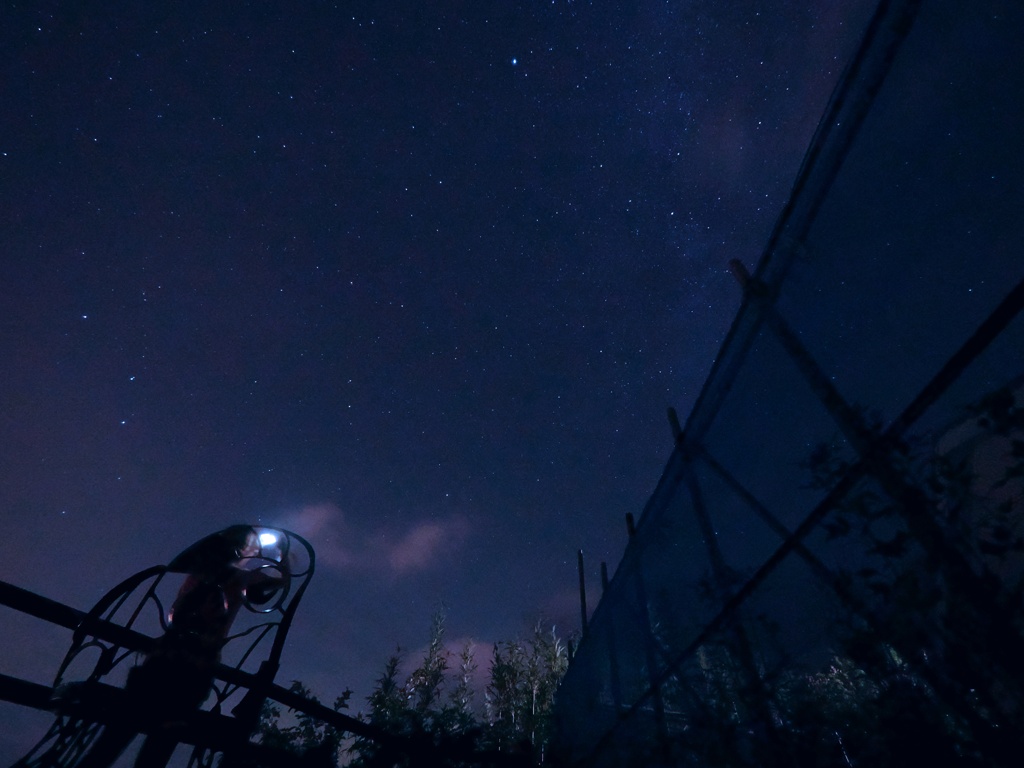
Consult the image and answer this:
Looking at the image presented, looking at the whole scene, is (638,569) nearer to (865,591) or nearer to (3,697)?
(865,591)

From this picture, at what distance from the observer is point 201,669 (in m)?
2.89

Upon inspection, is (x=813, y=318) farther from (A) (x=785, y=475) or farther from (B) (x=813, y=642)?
(B) (x=813, y=642)

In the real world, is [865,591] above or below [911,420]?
below

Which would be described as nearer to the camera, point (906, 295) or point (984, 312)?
point (984, 312)

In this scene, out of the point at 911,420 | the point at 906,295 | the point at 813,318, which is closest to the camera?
the point at 911,420

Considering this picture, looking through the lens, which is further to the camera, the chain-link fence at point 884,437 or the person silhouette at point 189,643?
the person silhouette at point 189,643

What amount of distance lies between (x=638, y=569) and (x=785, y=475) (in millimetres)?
2849

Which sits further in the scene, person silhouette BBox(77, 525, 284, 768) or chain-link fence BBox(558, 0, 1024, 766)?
person silhouette BBox(77, 525, 284, 768)

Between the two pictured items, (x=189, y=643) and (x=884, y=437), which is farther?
(x=189, y=643)

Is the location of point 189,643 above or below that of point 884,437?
below

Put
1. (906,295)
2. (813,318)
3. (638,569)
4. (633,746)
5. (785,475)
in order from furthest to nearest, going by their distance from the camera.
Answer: (638,569) < (633,746) < (785,475) < (813,318) < (906,295)

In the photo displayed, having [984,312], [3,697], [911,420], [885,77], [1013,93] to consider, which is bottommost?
[3,697]

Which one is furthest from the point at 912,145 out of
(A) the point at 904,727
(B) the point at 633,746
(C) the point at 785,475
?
(B) the point at 633,746

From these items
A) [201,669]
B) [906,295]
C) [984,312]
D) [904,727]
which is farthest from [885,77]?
[201,669]
